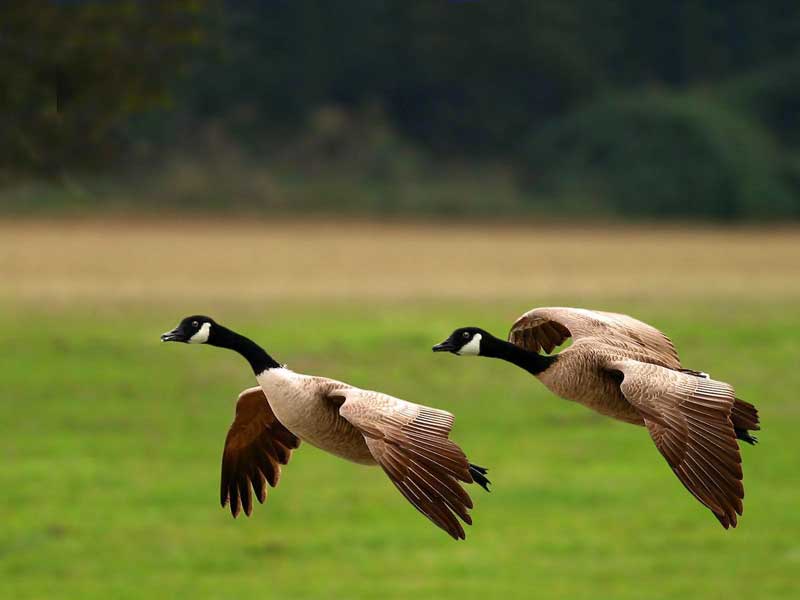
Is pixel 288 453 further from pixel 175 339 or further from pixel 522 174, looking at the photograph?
pixel 522 174

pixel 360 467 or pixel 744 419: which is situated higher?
pixel 744 419

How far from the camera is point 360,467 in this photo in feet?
10.6

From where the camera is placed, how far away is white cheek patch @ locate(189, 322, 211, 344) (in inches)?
64.3

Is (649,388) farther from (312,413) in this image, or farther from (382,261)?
(382,261)

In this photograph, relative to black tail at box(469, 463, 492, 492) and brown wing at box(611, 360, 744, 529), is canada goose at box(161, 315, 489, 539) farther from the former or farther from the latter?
brown wing at box(611, 360, 744, 529)

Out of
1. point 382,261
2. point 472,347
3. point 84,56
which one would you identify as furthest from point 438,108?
point 472,347

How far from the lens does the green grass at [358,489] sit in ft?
78.5

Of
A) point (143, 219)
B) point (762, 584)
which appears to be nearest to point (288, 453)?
point (762, 584)

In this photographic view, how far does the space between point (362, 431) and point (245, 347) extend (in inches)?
7.1

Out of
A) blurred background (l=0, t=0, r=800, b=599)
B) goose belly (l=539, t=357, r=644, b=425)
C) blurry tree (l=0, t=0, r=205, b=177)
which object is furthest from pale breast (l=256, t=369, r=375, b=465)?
blurry tree (l=0, t=0, r=205, b=177)

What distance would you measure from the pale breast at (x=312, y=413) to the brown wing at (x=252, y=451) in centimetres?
16

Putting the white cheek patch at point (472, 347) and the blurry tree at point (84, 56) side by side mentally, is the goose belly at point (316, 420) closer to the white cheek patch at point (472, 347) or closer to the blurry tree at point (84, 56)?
the white cheek patch at point (472, 347)

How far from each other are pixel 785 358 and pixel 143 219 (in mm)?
45586

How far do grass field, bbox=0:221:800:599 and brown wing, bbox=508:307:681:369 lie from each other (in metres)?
3.56
